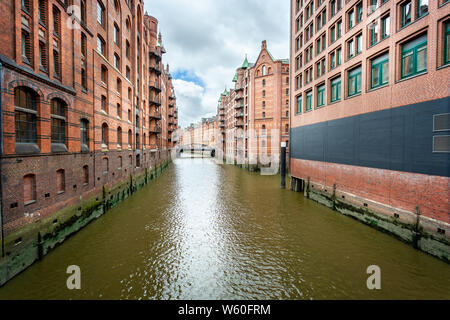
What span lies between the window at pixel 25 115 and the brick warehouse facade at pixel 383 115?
1538 centimetres

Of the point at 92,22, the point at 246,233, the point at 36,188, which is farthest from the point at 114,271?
the point at 92,22

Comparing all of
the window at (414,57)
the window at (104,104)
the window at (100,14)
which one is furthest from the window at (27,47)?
the window at (414,57)

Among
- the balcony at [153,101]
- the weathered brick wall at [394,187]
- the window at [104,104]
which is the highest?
the balcony at [153,101]

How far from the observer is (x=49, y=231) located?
27.7 feet

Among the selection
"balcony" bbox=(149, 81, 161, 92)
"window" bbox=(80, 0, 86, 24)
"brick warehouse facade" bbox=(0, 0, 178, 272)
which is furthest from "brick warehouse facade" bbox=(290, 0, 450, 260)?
"balcony" bbox=(149, 81, 161, 92)

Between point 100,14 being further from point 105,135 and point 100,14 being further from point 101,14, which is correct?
point 105,135

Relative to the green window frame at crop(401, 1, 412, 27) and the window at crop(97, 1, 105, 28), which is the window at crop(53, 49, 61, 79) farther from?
the green window frame at crop(401, 1, 412, 27)

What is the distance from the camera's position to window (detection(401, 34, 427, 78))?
29.3 ft

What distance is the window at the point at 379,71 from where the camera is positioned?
1077 centimetres

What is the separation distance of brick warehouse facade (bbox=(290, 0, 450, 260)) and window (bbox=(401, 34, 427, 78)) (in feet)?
0.14

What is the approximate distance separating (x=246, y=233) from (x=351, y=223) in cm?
601

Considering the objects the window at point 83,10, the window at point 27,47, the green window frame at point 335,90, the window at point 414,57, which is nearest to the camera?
the window at point 27,47

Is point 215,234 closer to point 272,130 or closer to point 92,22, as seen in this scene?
point 92,22

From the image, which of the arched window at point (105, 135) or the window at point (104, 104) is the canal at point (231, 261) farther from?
the window at point (104, 104)
